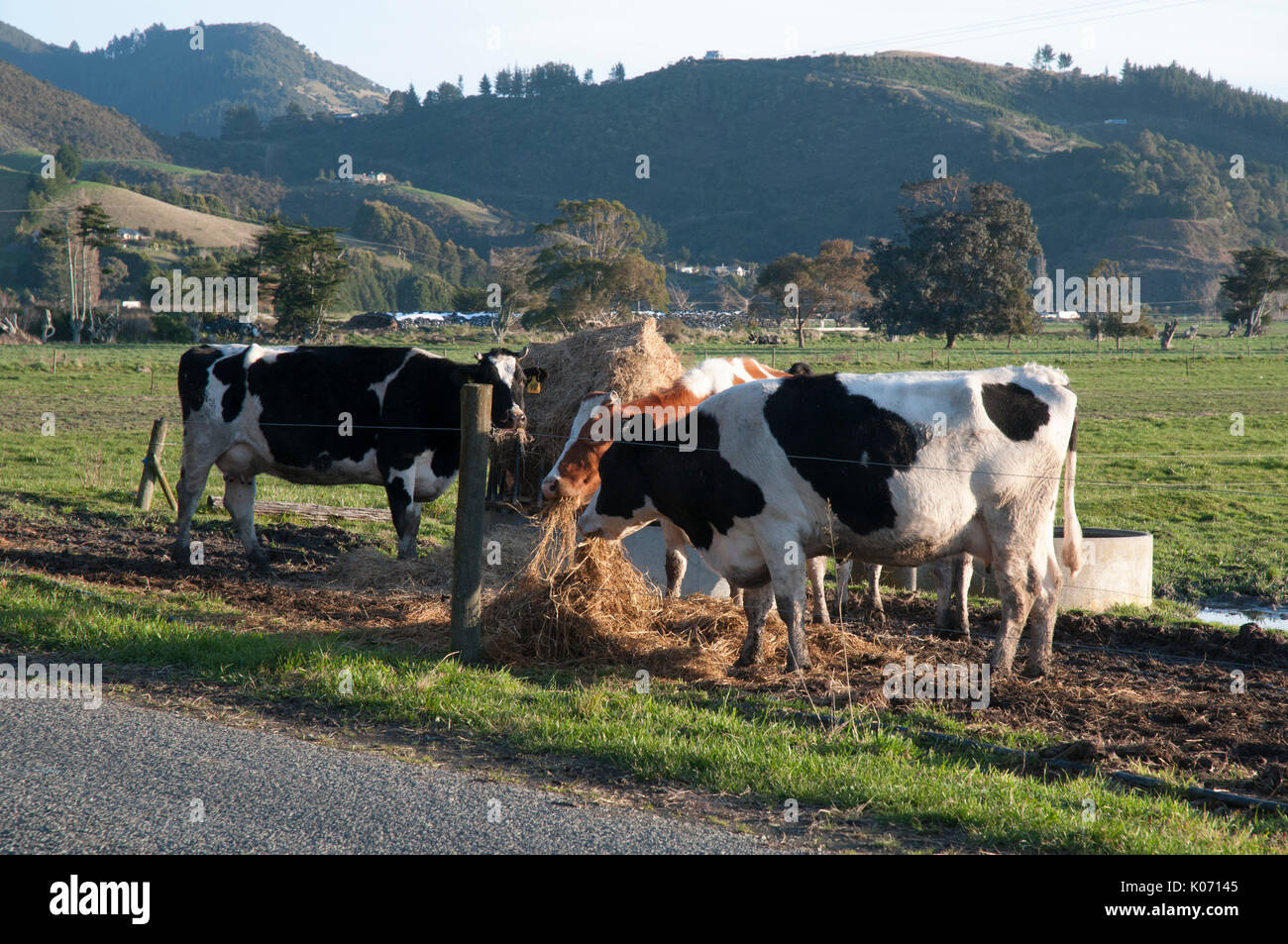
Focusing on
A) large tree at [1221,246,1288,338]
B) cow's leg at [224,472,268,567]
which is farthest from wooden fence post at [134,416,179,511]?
large tree at [1221,246,1288,338]

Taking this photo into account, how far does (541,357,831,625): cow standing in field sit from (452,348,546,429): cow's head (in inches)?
34.0

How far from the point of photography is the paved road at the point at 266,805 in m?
4.27

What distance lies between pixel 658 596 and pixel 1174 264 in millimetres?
145411

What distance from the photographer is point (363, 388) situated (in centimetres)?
1069

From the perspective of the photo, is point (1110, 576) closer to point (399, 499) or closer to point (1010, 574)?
point (1010, 574)

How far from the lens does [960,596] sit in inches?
358

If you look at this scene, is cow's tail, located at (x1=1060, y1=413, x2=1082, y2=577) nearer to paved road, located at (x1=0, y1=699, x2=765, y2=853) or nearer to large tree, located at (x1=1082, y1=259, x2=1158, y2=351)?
paved road, located at (x1=0, y1=699, x2=765, y2=853)

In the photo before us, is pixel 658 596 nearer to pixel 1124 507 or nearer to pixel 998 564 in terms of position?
pixel 998 564

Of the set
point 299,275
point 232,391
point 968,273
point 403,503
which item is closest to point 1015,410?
point 403,503

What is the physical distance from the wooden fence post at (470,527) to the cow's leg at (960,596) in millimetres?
4011

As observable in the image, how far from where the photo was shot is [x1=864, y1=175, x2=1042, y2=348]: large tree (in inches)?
2515

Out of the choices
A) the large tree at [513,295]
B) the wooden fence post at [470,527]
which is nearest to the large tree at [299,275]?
the large tree at [513,295]

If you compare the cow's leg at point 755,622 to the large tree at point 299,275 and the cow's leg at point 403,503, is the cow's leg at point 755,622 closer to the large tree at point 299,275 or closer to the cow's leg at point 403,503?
the cow's leg at point 403,503

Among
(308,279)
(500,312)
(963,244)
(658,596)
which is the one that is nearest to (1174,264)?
(963,244)
